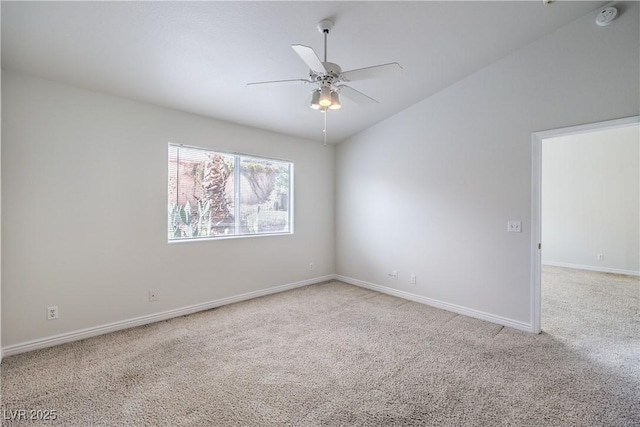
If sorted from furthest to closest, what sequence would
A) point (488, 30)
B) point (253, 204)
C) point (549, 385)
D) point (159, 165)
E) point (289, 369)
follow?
point (253, 204) < point (159, 165) < point (488, 30) < point (289, 369) < point (549, 385)

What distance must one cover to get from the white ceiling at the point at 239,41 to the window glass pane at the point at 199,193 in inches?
26.1

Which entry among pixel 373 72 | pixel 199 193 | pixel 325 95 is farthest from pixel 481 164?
pixel 199 193

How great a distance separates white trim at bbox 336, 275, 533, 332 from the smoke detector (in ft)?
9.81

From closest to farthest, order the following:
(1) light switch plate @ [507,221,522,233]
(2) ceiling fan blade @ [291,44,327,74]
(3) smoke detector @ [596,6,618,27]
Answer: (2) ceiling fan blade @ [291,44,327,74] → (3) smoke detector @ [596,6,618,27] → (1) light switch plate @ [507,221,522,233]

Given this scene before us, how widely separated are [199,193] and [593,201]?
7321mm

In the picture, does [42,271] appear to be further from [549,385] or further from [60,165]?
[549,385]

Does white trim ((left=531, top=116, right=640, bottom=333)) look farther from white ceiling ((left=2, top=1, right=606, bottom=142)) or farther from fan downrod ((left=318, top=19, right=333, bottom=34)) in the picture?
fan downrod ((left=318, top=19, right=333, bottom=34))

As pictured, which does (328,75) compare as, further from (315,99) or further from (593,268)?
(593,268)

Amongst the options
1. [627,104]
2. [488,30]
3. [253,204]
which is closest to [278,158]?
[253,204]

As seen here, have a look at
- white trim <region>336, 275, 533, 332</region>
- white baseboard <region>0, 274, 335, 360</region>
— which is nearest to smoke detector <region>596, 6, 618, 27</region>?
white trim <region>336, 275, 533, 332</region>

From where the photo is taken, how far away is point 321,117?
4051 mm

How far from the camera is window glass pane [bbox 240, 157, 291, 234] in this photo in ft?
13.9

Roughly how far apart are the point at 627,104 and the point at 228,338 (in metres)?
4.33

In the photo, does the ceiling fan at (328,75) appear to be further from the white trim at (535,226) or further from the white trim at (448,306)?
the white trim at (448,306)
